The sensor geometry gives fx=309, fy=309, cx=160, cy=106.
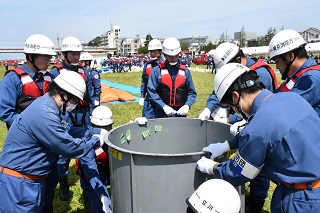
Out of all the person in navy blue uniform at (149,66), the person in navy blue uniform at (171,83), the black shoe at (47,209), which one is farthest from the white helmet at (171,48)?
the black shoe at (47,209)

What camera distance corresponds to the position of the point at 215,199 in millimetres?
2061

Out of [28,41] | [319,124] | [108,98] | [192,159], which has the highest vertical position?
[28,41]

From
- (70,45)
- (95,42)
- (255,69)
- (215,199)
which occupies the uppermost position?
(95,42)

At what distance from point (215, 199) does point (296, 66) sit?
1.76m

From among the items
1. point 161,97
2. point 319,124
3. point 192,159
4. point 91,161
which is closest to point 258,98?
point 319,124

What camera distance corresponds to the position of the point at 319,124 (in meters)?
2.10

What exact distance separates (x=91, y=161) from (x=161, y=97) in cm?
185

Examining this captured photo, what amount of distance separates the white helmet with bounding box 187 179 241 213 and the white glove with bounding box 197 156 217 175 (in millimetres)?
133

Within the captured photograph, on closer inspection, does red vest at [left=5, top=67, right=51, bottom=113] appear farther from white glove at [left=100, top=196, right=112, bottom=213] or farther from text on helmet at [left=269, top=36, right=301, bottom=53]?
text on helmet at [left=269, top=36, right=301, bottom=53]

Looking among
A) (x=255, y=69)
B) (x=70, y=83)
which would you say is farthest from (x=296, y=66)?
(x=70, y=83)

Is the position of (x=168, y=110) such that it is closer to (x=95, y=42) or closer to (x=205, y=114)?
(x=205, y=114)

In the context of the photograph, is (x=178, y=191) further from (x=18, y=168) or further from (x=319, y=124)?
(x=18, y=168)

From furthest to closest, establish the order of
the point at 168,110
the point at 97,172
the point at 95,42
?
1. the point at 95,42
2. the point at 168,110
3. the point at 97,172

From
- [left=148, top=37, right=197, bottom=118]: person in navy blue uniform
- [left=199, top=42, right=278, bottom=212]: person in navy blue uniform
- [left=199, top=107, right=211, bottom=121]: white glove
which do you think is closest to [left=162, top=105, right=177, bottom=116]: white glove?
[left=148, top=37, right=197, bottom=118]: person in navy blue uniform
